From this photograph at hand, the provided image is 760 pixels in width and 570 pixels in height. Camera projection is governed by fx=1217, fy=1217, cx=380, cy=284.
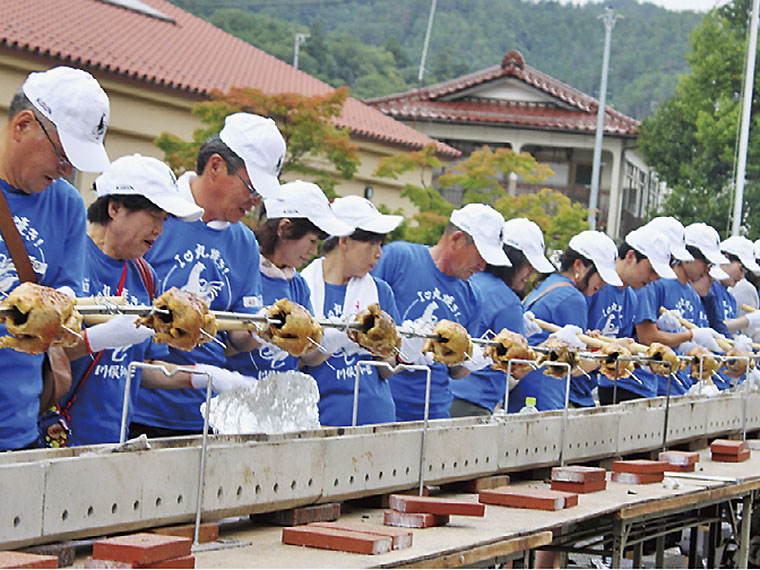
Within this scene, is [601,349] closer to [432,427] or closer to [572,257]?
[572,257]

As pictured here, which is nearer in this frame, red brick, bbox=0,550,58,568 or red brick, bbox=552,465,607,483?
red brick, bbox=0,550,58,568

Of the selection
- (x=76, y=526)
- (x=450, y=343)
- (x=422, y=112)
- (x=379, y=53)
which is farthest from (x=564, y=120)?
(x=76, y=526)

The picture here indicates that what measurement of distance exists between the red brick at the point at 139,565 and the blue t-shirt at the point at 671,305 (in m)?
6.45

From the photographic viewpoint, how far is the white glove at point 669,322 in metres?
9.55

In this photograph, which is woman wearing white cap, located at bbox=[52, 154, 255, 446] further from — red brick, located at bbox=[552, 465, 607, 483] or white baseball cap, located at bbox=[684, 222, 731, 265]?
white baseball cap, located at bbox=[684, 222, 731, 265]

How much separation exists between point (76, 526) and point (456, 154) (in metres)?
27.0

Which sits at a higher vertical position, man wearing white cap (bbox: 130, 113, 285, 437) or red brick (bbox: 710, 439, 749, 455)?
man wearing white cap (bbox: 130, 113, 285, 437)

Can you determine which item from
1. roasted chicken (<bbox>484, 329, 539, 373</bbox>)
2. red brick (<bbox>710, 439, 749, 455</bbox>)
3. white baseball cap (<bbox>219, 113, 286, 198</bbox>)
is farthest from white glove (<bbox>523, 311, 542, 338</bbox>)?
white baseball cap (<bbox>219, 113, 286, 198</bbox>)

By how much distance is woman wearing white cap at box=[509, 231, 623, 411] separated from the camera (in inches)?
308

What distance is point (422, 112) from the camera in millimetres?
35469

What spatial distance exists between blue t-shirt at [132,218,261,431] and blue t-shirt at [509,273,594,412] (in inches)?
126

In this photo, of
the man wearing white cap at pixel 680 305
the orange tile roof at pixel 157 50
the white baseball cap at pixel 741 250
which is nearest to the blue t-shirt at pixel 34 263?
the man wearing white cap at pixel 680 305

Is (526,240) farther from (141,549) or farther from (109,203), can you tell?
(141,549)

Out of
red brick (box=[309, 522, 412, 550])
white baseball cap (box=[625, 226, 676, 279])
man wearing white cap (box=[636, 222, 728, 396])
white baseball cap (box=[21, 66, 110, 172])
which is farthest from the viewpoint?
man wearing white cap (box=[636, 222, 728, 396])
